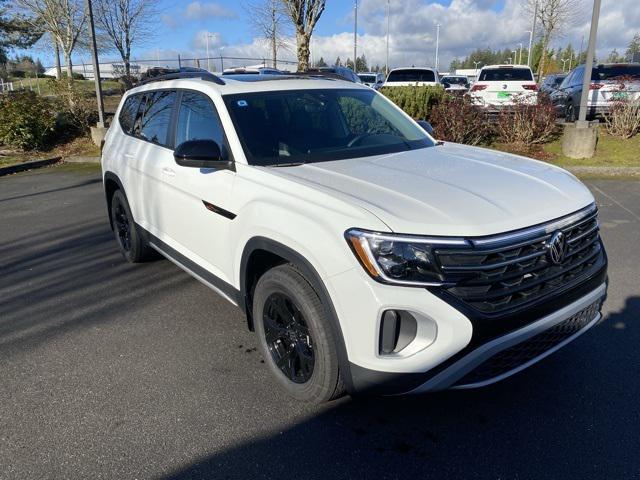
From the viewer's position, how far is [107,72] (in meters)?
38.8

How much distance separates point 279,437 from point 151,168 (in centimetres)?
257

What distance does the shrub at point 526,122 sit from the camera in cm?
1092

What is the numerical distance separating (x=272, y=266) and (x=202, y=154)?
0.84 meters

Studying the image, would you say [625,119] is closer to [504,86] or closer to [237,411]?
[504,86]

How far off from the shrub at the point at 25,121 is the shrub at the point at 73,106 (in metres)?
0.41

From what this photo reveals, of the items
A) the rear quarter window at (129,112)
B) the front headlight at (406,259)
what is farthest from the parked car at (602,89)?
the front headlight at (406,259)

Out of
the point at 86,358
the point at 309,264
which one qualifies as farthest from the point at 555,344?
the point at 86,358

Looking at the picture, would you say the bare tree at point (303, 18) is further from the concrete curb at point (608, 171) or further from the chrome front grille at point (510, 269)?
the chrome front grille at point (510, 269)

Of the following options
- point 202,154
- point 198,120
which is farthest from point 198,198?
point 198,120

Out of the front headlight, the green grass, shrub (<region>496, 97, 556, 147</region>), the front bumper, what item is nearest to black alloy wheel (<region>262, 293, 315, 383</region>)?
the front bumper

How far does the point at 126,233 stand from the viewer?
538 cm

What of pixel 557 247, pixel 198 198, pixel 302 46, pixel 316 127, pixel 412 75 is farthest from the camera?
pixel 412 75

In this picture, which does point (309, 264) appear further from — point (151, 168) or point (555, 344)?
point (151, 168)

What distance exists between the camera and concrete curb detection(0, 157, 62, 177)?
11.9 meters
